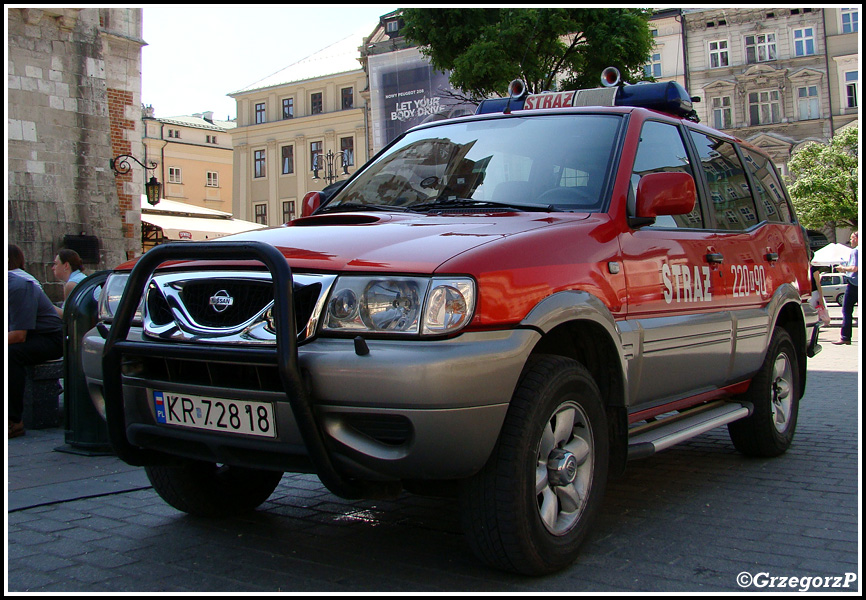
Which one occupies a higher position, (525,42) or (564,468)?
(525,42)

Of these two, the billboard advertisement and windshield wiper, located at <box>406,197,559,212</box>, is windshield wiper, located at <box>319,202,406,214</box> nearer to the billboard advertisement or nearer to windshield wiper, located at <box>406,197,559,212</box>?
windshield wiper, located at <box>406,197,559,212</box>

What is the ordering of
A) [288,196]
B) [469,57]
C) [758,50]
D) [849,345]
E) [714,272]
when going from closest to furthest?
1. [714,272]
2. [849,345]
3. [469,57]
4. [758,50]
5. [288,196]

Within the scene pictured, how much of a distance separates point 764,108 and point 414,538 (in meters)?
51.3

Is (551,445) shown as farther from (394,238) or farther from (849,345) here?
(849,345)

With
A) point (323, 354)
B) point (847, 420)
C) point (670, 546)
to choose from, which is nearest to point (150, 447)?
point (323, 354)

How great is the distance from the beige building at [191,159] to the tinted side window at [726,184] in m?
59.4

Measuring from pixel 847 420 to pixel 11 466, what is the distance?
6273mm

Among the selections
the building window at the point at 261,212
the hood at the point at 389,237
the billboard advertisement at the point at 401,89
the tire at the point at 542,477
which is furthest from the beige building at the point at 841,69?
the tire at the point at 542,477

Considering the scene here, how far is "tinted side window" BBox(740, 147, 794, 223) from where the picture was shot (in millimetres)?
5531

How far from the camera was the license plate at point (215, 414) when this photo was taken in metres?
2.86

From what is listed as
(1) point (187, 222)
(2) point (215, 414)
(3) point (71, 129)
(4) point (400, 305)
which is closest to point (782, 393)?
(4) point (400, 305)

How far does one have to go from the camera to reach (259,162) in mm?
59250

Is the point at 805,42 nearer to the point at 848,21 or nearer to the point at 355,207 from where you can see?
the point at 848,21

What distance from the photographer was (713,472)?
5.04 metres
